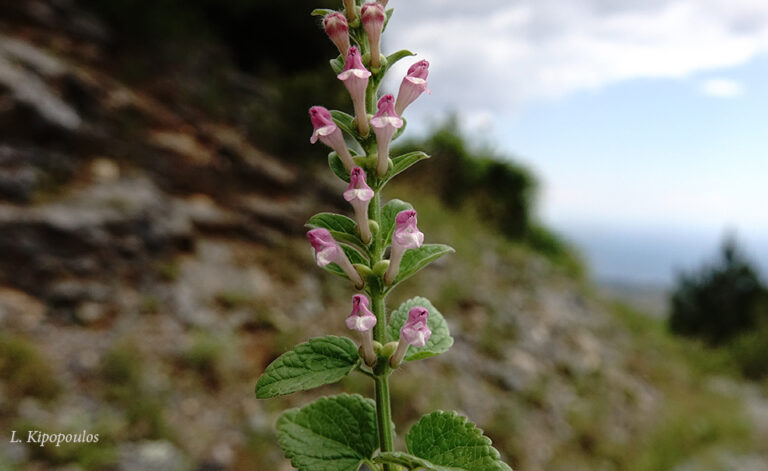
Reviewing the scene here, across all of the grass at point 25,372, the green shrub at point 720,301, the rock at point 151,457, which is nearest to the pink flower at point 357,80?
the rock at point 151,457

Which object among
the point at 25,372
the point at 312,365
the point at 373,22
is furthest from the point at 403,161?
the point at 25,372

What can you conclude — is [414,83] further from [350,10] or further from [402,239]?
[402,239]

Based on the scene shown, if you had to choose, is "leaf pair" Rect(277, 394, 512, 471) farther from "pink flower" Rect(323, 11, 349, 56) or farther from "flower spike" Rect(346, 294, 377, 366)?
"pink flower" Rect(323, 11, 349, 56)

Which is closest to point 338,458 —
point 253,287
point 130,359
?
point 130,359

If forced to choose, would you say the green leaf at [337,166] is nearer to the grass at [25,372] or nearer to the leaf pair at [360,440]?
the leaf pair at [360,440]

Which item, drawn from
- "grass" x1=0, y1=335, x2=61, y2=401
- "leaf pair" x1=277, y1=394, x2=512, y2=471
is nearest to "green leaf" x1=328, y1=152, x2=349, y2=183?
"leaf pair" x1=277, y1=394, x2=512, y2=471
